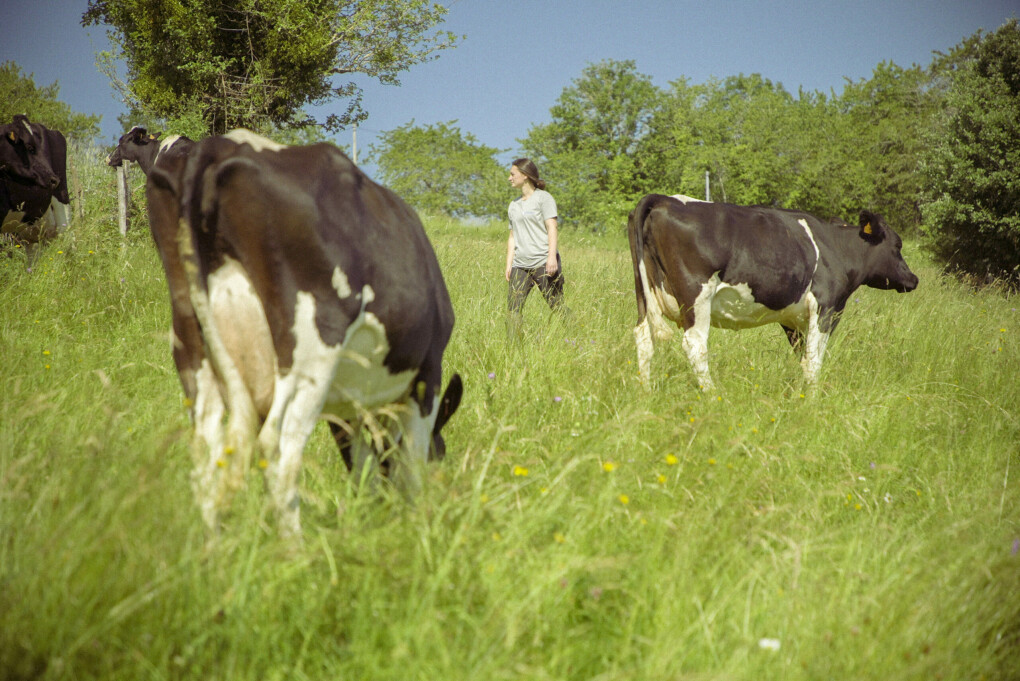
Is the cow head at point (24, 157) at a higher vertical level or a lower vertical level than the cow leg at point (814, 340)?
higher

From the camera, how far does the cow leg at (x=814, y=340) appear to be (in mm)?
5996

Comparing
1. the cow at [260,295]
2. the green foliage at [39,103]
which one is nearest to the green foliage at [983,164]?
the cow at [260,295]

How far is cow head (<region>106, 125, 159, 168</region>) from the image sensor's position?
789cm

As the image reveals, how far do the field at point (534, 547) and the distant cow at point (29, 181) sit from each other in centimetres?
282

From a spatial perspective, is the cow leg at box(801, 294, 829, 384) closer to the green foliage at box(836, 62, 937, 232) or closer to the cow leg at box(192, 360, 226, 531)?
the cow leg at box(192, 360, 226, 531)

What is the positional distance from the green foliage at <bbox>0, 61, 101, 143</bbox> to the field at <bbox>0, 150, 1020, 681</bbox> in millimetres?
31092

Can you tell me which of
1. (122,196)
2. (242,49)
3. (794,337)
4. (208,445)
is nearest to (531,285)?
(794,337)

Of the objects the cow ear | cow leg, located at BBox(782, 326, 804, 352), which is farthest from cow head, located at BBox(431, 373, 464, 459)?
the cow ear

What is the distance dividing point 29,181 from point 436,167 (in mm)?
46664

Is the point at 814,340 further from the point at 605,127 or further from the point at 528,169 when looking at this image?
the point at 605,127

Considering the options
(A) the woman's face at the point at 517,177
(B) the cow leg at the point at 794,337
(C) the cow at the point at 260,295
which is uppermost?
(A) the woman's face at the point at 517,177

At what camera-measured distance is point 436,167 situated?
52438 millimetres

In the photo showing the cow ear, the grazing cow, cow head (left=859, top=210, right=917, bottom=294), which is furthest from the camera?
the grazing cow

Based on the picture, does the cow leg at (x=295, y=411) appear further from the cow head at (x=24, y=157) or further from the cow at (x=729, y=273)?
the cow head at (x=24, y=157)
